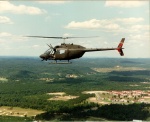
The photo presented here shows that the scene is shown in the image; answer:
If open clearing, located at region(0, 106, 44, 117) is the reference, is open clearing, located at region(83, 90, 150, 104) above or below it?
above

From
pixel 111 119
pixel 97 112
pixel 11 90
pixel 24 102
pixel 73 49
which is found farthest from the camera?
pixel 11 90

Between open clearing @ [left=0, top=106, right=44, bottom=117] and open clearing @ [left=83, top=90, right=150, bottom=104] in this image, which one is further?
open clearing @ [left=83, top=90, right=150, bottom=104]

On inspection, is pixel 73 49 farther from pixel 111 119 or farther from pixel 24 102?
pixel 24 102

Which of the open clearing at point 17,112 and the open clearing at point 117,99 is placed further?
the open clearing at point 117,99

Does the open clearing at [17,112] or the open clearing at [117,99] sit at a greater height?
the open clearing at [117,99]

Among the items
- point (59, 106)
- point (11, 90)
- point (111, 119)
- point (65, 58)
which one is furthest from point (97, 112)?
point (11, 90)

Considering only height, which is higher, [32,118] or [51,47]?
[51,47]

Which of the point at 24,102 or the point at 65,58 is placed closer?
the point at 65,58

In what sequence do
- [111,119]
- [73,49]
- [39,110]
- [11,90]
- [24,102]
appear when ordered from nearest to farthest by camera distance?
[73,49], [111,119], [39,110], [24,102], [11,90]
